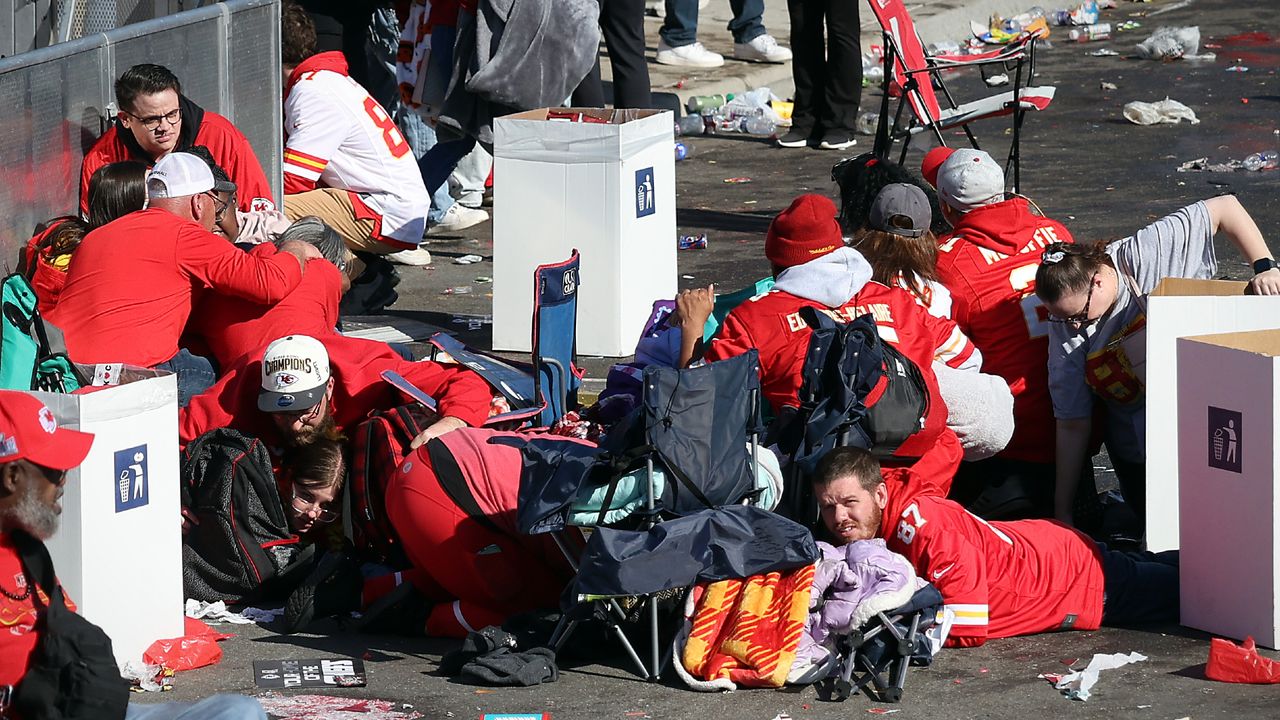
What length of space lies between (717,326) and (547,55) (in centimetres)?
316

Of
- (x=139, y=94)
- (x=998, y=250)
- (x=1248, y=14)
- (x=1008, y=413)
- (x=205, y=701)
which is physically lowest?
(x=205, y=701)

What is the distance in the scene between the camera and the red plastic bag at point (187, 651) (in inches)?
195

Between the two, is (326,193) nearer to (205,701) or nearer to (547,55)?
(547,55)

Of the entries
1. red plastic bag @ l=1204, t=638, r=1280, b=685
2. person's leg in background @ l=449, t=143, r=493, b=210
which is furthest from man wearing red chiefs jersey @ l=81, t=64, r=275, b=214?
red plastic bag @ l=1204, t=638, r=1280, b=685

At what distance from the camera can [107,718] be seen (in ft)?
12.3

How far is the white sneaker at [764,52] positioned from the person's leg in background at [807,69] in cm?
251

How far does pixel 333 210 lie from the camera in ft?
28.0

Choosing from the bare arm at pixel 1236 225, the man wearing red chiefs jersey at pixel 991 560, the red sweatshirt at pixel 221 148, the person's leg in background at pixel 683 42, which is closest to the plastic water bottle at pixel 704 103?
the person's leg in background at pixel 683 42

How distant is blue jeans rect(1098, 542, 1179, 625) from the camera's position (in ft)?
17.4

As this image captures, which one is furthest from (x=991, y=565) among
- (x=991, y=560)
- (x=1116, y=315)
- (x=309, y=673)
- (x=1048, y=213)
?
(x=1048, y=213)

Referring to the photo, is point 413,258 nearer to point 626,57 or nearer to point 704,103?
point 626,57

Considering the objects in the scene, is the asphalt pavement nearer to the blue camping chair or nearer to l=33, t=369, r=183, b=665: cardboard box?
l=33, t=369, r=183, b=665: cardboard box

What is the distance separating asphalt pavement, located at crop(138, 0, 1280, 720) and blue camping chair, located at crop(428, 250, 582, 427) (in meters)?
0.96

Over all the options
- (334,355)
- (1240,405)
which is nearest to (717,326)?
(334,355)
